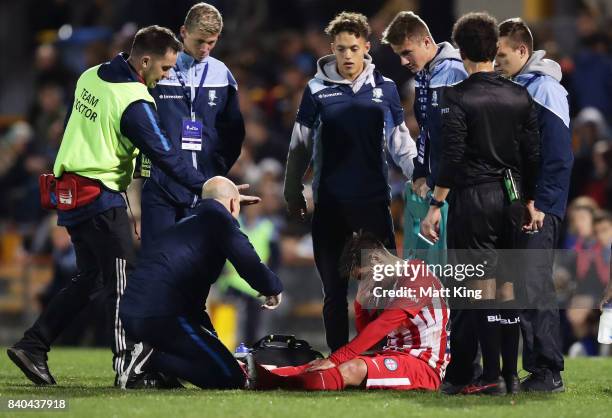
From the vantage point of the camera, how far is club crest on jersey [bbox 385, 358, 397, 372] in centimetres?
885

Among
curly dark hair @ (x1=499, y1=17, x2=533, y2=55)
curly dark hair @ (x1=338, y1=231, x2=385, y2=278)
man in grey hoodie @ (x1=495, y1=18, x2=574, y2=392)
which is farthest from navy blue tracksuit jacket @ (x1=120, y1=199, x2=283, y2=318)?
curly dark hair @ (x1=499, y1=17, x2=533, y2=55)

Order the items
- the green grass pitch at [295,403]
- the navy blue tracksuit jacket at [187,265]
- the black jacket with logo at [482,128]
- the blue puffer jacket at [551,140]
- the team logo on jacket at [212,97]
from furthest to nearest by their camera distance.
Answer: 1. the team logo on jacket at [212,97]
2. the blue puffer jacket at [551,140]
3. the navy blue tracksuit jacket at [187,265]
4. the black jacket with logo at [482,128]
5. the green grass pitch at [295,403]

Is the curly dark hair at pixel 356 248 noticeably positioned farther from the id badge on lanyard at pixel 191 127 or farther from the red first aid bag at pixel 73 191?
the red first aid bag at pixel 73 191

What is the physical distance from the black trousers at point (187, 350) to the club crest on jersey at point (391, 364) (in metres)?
0.87

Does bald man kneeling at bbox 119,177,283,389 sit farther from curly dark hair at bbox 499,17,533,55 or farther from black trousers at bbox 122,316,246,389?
curly dark hair at bbox 499,17,533,55

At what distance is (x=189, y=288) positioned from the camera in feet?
28.6

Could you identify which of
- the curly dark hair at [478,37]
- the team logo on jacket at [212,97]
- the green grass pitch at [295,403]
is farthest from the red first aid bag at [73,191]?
the curly dark hair at [478,37]

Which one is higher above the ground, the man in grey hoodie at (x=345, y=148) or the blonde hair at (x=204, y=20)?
the blonde hair at (x=204, y=20)

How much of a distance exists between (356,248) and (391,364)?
756mm

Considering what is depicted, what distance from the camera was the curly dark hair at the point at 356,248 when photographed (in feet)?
29.6

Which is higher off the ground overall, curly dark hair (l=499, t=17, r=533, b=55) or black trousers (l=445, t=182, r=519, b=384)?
curly dark hair (l=499, t=17, r=533, b=55)

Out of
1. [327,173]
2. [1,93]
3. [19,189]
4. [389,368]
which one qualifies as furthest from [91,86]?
[1,93]

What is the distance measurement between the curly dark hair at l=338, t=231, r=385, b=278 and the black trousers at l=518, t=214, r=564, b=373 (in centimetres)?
97

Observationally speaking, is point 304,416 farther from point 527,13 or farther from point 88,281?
point 527,13
